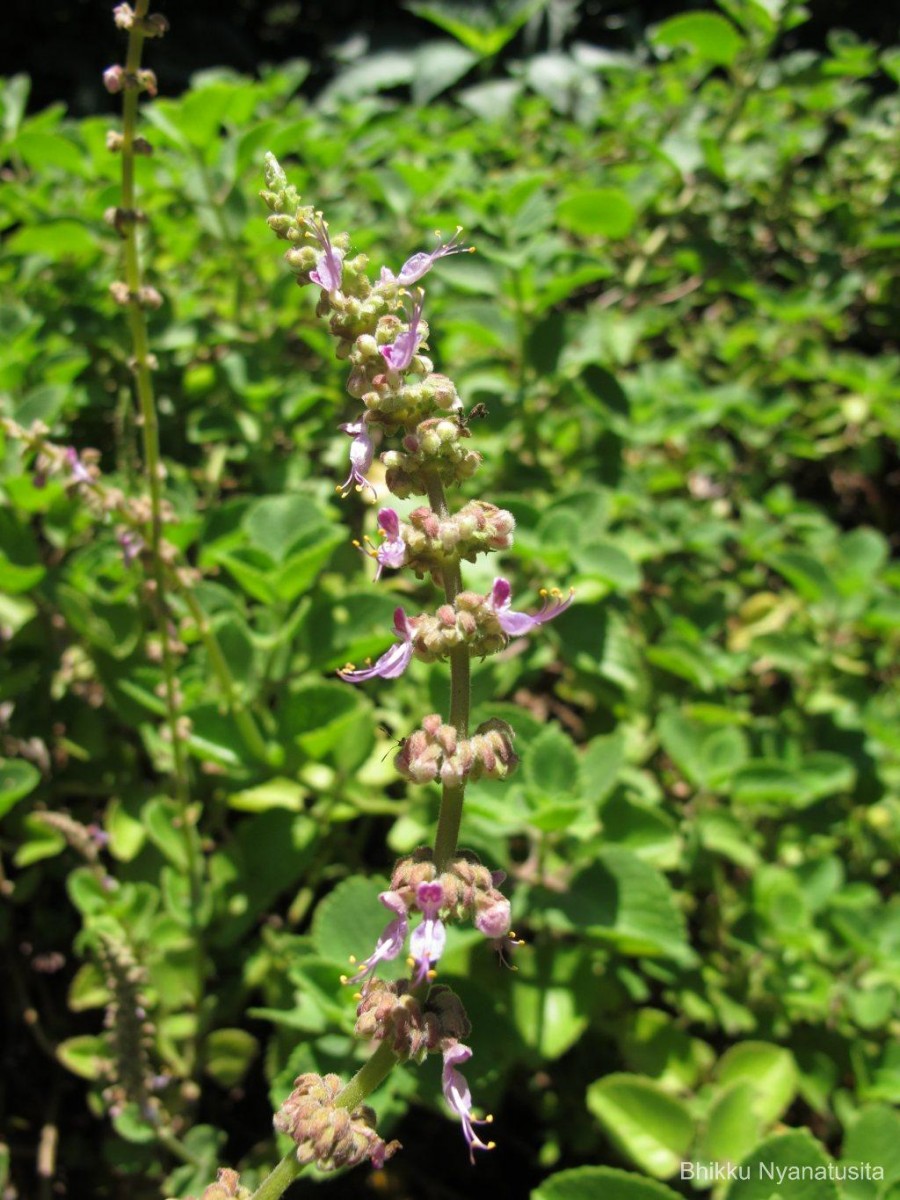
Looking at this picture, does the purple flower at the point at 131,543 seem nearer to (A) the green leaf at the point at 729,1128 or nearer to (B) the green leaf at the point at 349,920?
(B) the green leaf at the point at 349,920

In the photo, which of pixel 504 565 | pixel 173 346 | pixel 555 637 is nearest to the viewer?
pixel 555 637

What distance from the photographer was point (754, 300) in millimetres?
3059

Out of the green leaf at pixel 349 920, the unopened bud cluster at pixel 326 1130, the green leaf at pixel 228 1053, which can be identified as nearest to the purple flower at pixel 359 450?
the unopened bud cluster at pixel 326 1130

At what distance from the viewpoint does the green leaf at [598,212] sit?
2314mm

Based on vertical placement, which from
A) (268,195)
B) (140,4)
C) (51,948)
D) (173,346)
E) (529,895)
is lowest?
(51,948)

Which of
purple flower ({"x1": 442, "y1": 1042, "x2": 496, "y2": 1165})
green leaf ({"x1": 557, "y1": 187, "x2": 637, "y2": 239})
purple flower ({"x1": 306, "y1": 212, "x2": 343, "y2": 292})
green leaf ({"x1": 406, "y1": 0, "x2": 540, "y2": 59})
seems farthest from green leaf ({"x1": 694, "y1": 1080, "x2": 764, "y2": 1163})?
green leaf ({"x1": 406, "y1": 0, "x2": 540, "y2": 59})

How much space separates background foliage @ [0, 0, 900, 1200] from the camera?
5.89 ft

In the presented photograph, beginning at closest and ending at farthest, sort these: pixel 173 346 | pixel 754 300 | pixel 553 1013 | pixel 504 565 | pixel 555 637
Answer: pixel 553 1013
pixel 555 637
pixel 173 346
pixel 504 565
pixel 754 300

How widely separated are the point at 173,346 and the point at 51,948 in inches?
56.4

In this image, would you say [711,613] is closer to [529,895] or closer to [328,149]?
[529,895]

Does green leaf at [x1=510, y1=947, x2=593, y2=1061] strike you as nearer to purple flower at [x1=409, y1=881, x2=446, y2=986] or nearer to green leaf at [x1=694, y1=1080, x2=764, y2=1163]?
green leaf at [x1=694, y1=1080, x2=764, y2=1163]

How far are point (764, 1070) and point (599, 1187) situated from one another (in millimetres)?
776

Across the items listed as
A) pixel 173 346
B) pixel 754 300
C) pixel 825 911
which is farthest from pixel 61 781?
pixel 754 300

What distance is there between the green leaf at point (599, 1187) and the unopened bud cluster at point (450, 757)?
662 millimetres
